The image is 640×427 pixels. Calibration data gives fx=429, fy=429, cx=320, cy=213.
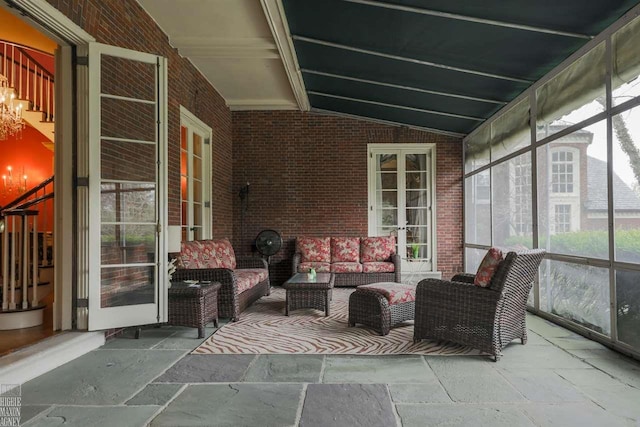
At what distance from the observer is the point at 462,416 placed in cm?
238

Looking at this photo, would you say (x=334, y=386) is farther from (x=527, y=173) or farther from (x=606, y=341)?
(x=527, y=173)

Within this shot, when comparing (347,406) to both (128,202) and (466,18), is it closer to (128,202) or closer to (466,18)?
(128,202)

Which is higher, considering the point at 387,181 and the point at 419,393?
the point at 387,181

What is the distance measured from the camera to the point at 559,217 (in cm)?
453

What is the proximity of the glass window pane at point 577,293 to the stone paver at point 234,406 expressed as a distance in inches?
111

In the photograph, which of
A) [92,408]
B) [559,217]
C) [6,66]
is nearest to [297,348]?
[92,408]

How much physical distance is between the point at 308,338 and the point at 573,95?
3.52 metres

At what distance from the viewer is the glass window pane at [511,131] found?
5391 millimetres

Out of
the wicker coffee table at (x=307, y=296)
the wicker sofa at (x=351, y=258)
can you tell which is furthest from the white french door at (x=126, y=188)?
the wicker sofa at (x=351, y=258)

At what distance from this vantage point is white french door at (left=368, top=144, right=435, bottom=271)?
8086 mm

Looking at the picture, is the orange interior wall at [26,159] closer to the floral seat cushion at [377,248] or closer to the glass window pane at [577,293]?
the floral seat cushion at [377,248]

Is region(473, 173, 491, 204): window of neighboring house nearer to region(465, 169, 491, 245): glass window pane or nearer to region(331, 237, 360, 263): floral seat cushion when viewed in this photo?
region(465, 169, 491, 245): glass window pane

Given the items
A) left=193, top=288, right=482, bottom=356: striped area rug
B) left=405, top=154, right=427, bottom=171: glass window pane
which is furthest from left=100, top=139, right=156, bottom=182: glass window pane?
left=405, top=154, right=427, bottom=171: glass window pane

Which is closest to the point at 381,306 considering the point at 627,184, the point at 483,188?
the point at 627,184
